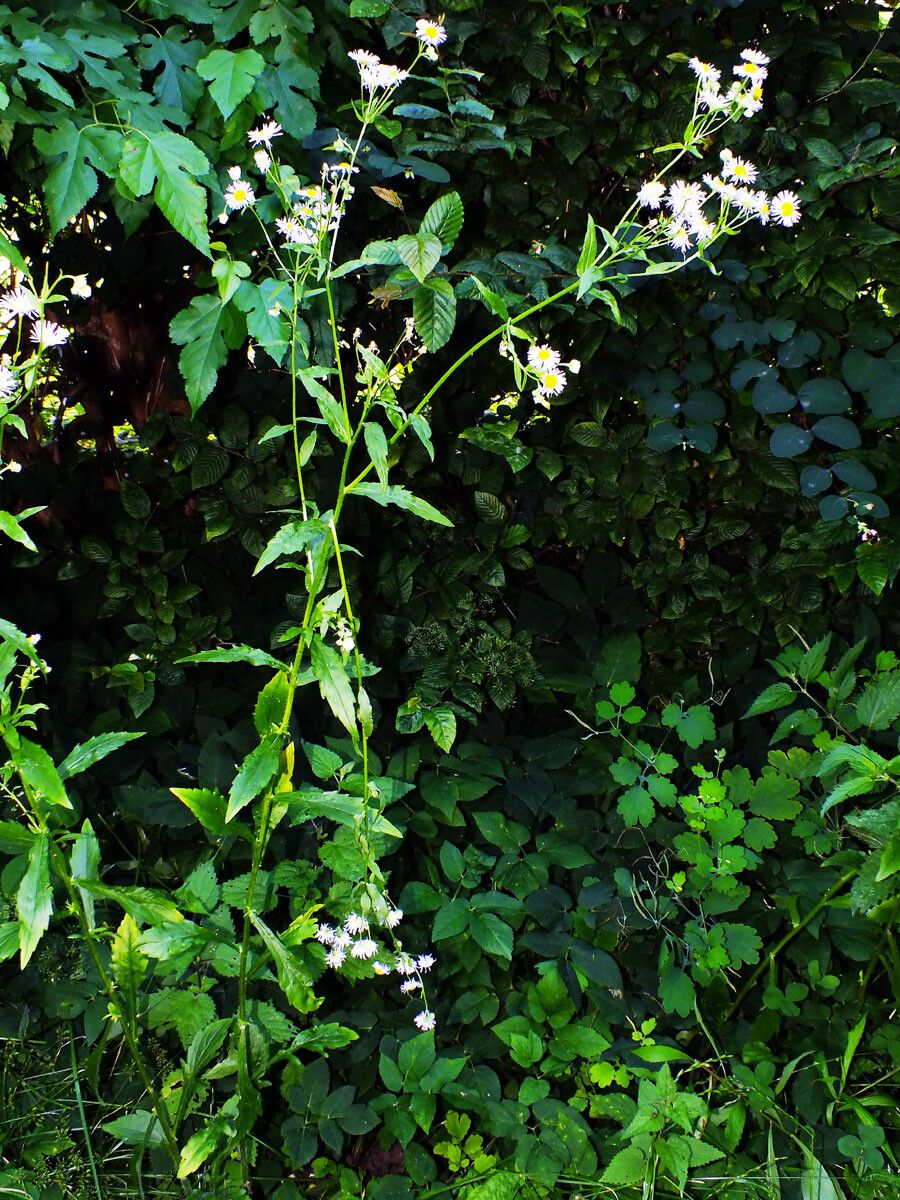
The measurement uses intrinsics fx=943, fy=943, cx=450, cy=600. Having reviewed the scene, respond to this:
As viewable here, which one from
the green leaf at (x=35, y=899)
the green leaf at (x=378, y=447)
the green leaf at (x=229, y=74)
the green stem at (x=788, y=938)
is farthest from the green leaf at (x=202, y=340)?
the green stem at (x=788, y=938)

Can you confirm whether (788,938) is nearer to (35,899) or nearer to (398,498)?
(398,498)

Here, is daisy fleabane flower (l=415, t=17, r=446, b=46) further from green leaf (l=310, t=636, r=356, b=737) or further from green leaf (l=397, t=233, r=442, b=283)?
green leaf (l=310, t=636, r=356, b=737)

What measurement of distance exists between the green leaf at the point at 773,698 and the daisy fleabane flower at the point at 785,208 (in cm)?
85

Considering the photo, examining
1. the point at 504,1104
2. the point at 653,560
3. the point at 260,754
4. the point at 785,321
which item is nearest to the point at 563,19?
the point at 785,321

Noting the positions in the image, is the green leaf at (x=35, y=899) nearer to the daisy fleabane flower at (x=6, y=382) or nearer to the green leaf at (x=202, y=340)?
the daisy fleabane flower at (x=6, y=382)

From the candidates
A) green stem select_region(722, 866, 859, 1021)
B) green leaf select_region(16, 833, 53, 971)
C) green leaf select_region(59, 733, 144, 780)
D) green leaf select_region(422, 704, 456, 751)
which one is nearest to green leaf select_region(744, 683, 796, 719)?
green stem select_region(722, 866, 859, 1021)

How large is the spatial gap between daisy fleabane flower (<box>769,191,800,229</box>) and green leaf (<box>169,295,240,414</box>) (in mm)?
896

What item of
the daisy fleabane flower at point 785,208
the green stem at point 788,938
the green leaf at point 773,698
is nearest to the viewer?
the daisy fleabane flower at point 785,208

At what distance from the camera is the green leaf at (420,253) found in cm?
129

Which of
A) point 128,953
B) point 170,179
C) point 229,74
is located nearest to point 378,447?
point 170,179

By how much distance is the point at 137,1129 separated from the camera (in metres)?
1.64

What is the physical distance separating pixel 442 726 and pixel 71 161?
3.65 ft

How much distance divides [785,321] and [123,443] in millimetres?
1393

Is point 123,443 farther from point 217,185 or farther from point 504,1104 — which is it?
point 504,1104
